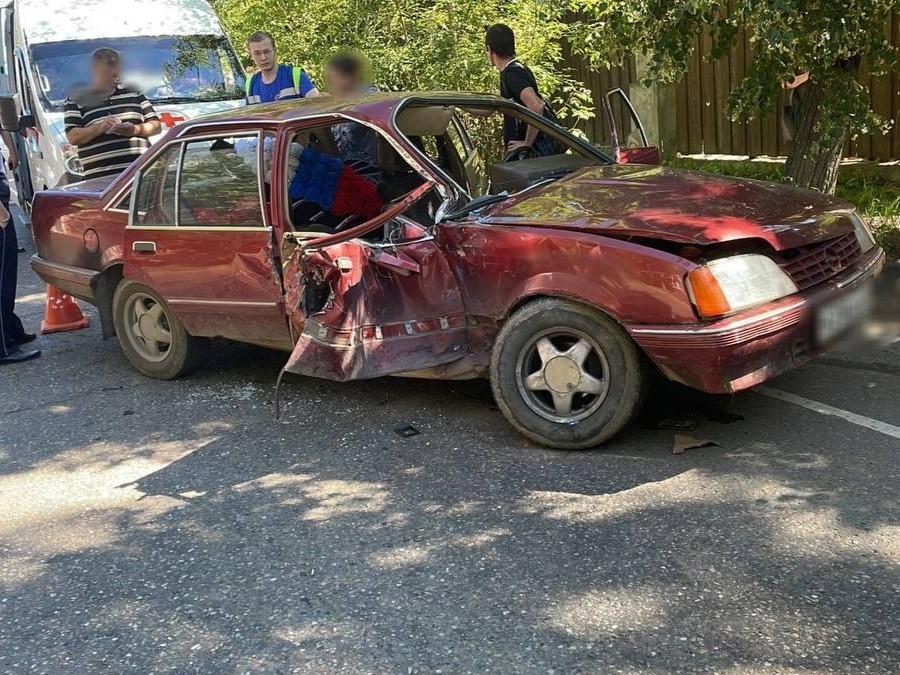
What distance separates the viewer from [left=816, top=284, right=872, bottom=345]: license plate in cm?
440

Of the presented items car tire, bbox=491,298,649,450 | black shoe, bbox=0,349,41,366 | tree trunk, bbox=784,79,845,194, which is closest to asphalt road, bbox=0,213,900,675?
car tire, bbox=491,298,649,450

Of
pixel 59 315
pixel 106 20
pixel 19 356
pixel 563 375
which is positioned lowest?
pixel 19 356

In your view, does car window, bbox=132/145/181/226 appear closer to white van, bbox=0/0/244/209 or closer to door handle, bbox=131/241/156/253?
door handle, bbox=131/241/156/253

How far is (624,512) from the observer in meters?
3.95

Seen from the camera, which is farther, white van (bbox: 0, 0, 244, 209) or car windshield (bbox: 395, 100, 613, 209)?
white van (bbox: 0, 0, 244, 209)

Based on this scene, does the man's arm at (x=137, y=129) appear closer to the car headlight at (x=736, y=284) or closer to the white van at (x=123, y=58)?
the white van at (x=123, y=58)

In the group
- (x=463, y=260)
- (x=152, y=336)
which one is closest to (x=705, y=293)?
(x=463, y=260)

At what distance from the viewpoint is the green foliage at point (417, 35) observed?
30.6 feet

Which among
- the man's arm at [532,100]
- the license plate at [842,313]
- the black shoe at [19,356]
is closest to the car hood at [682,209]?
the license plate at [842,313]

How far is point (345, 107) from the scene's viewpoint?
530cm

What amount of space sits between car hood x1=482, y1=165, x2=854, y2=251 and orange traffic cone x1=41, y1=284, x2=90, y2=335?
4.35m

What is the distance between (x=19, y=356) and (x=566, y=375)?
14.3 feet

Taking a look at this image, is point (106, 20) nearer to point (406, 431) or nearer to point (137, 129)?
point (137, 129)

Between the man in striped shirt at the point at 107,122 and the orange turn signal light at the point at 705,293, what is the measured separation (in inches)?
223
